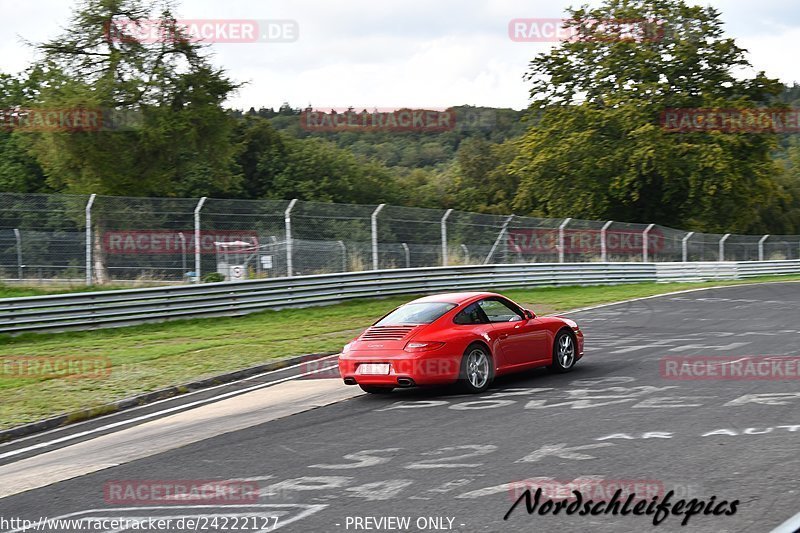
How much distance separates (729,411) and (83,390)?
8186mm

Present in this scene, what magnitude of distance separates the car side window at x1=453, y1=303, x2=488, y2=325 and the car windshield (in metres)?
0.19

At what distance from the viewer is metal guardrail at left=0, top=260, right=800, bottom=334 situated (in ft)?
61.8

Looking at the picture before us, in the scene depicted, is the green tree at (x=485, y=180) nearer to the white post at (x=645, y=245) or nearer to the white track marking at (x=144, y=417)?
the white post at (x=645, y=245)

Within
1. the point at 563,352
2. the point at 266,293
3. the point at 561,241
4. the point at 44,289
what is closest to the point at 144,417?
the point at 563,352

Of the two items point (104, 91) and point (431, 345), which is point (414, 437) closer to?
point (431, 345)

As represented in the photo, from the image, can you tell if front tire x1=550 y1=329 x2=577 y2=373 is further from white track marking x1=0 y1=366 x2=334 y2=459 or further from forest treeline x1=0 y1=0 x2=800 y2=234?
forest treeline x1=0 y1=0 x2=800 y2=234

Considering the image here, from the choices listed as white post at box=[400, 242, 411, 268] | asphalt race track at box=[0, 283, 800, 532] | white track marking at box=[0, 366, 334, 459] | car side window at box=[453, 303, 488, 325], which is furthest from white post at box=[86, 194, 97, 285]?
car side window at box=[453, 303, 488, 325]

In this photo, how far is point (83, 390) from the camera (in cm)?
1263

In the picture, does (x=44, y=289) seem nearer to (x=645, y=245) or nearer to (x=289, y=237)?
(x=289, y=237)

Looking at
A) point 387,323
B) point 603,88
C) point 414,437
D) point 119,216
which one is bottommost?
point 414,437

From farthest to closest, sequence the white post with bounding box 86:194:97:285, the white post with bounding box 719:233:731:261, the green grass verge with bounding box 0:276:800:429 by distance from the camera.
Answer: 1. the white post with bounding box 719:233:731:261
2. the white post with bounding box 86:194:97:285
3. the green grass verge with bounding box 0:276:800:429

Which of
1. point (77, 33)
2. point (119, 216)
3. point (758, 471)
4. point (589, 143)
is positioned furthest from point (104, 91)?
point (758, 471)

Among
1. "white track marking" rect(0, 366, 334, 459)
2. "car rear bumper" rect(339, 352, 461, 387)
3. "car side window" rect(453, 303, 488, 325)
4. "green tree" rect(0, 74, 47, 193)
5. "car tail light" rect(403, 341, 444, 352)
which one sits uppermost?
"green tree" rect(0, 74, 47, 193)

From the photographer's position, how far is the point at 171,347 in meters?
16.6
